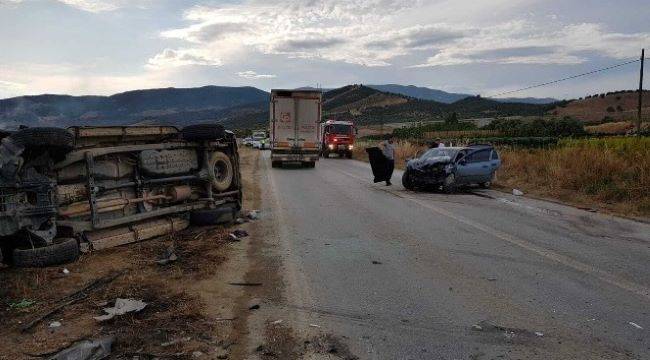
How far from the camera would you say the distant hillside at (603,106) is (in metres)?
77.7

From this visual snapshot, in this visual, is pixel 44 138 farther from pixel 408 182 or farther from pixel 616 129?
pixel 616 129

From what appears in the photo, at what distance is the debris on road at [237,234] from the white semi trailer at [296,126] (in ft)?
56.8

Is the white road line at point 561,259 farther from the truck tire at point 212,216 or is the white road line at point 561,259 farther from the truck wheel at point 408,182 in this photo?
the truck wheel at point 408,182

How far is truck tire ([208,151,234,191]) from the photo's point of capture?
9.56 m

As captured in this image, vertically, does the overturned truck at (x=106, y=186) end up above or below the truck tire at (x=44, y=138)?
below

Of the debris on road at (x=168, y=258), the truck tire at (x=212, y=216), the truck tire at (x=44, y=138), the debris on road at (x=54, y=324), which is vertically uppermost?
the truck tire at (x=44, y=138)

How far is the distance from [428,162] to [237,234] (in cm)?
889

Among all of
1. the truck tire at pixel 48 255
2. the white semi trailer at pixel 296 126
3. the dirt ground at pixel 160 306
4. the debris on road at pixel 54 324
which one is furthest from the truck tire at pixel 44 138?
the white semi trailer at pixel 296 126

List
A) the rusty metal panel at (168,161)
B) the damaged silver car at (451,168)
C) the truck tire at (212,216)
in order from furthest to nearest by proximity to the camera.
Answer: the damaged silver car at (451,168) < the truck tire at (212,216) < the rusty metal panel at (168,161)

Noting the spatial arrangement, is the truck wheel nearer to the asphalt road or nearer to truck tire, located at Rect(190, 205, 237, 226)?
the asphalt road

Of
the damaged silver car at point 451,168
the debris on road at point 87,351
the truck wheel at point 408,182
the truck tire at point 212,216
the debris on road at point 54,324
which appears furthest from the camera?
the truck wheel at point 408,182

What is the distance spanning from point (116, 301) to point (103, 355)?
121 centimetres

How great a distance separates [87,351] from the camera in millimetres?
3879

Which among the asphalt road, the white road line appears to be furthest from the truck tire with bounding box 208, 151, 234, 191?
the white road line
